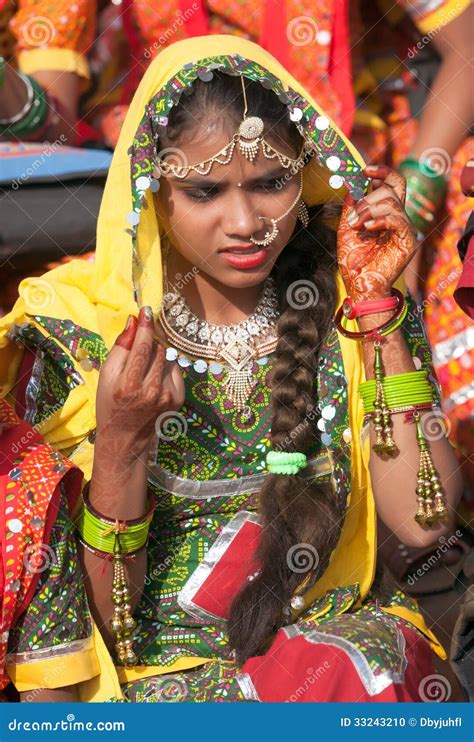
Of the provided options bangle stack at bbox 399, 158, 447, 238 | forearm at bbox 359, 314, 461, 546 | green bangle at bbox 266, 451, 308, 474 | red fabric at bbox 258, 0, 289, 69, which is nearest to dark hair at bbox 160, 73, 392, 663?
Answer: green bangle at bbox 266, 451, 308, 474

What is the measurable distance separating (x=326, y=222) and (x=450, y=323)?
1.10 metres

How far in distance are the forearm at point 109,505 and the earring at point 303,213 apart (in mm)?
676

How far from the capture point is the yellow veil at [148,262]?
2664 millimetres

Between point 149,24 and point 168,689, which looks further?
point 149,24

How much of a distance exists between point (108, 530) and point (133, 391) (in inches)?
11.4

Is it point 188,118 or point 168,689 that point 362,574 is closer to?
point 168,689

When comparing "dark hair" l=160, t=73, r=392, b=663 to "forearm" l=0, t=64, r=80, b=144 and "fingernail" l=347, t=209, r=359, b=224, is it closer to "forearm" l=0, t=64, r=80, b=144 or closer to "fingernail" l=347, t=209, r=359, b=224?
"fingernail" l=347, t=209, r=359, b=224

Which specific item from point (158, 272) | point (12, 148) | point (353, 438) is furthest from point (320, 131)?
point (12, 148)

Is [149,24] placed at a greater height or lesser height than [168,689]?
greater

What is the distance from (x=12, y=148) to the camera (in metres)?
3.88

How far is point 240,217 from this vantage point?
2584mm

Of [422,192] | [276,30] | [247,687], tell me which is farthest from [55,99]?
[247,687]

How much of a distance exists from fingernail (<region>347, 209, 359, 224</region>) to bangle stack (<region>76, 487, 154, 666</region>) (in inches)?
30.2

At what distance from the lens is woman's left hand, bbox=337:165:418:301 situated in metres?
2.67
